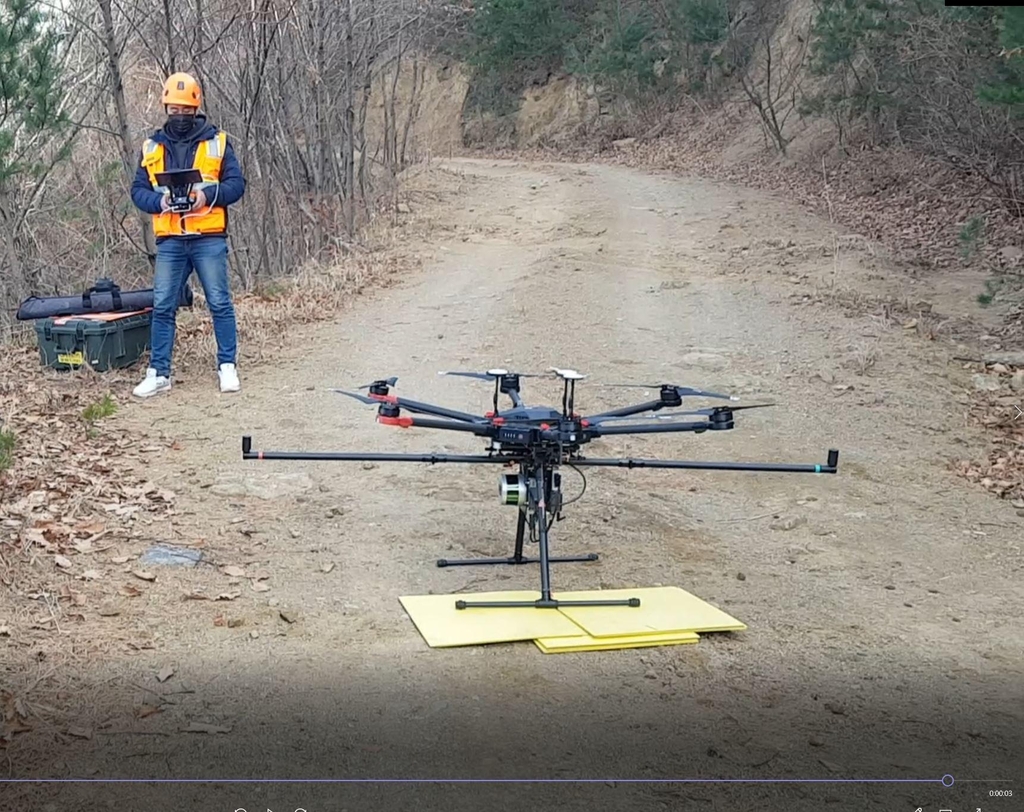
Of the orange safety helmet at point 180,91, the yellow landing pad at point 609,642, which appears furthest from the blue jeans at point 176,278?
the yellow landing pad at point 609,642

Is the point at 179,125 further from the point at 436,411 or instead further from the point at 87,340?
the point at 436,411

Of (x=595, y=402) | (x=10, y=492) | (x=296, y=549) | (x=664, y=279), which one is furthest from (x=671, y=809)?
(x=664, y=279)

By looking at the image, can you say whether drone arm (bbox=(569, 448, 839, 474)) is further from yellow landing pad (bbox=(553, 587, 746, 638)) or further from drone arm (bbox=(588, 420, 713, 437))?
yellow landing pad (bbox=(553, 587, 746, 638))

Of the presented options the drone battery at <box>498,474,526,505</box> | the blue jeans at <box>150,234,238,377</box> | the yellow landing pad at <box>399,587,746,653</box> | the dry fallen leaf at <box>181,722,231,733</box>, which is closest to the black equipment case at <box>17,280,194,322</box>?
the blue jeans at <box>150,234,238,377</box>

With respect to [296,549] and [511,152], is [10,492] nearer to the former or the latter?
[296,549]

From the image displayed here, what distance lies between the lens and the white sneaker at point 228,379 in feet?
27.3

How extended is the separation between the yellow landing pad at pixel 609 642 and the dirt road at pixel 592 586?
52 mm

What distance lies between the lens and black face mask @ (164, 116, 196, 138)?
779cm

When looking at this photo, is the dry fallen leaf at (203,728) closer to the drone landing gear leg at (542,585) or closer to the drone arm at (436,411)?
the drone landing gear leg at (542,585)

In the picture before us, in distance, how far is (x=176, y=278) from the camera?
8109mm

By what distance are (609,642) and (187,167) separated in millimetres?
4927

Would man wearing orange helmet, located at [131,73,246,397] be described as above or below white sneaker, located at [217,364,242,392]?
above

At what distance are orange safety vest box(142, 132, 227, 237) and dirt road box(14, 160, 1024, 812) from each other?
118 centimetres

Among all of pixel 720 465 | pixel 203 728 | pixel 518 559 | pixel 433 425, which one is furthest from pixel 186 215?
pixel 203 728
